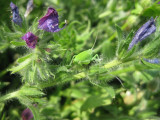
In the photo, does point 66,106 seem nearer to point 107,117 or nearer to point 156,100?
point 107,117

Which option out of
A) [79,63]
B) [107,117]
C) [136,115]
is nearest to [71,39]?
[79,63]

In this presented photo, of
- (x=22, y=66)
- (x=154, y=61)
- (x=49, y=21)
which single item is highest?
(x=49, y=21)

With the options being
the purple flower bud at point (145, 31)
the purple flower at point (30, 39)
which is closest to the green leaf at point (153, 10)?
the purple flower bud at point (145, 31)

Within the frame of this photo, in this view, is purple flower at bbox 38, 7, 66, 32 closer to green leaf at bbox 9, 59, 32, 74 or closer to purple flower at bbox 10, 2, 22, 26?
purple flower at bbox 10, 2, 22, 26

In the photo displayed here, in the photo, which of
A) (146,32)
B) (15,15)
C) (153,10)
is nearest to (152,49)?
(146,32)

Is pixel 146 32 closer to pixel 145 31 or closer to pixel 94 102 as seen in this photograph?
pixel 145 31

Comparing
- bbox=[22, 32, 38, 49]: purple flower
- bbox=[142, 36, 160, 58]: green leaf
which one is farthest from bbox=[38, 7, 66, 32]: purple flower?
bbox=[142, 36, 160, 58]: green leaf

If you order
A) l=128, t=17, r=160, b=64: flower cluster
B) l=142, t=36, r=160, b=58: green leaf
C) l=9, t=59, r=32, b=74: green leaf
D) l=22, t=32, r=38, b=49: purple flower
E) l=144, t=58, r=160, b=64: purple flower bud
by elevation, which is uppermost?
l=22, t=32, r=38, b=49: purple flower

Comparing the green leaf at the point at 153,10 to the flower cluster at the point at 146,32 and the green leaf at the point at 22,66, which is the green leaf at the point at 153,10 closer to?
the flower cluster at the point at 146,32
